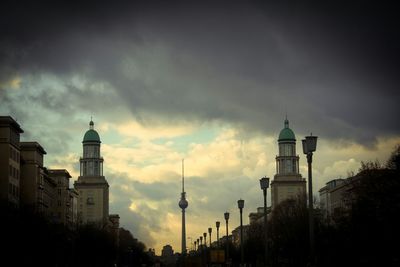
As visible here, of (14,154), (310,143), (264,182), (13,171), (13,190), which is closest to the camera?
(310,143)

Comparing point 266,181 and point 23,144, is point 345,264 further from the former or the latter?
point 23,144

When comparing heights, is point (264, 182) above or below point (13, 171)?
below

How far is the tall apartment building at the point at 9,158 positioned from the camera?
5699 inches

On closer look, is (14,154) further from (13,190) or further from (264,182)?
(264,182)

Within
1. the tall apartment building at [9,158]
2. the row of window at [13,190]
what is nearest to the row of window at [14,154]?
the tall apartment building at [9,158]

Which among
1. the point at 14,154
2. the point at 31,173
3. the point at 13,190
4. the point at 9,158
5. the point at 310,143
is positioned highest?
the point at 14,154

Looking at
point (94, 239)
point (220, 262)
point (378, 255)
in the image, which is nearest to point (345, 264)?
point (378, 255)

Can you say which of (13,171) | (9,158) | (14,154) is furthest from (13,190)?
(14,154)

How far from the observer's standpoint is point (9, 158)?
484ft

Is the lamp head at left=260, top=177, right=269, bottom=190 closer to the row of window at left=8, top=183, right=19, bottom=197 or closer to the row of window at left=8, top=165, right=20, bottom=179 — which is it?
the row of window at left=8, top=183, right=19, bottom=197

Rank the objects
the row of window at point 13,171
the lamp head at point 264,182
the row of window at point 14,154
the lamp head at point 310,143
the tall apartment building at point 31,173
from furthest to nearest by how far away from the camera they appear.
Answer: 1. the tall apartment building at point 31,173
2. the row of window at point 14,154
3. the row of window at point 13,171
4. the lamp head at point 264,182
5. the lamp head at point 310,143

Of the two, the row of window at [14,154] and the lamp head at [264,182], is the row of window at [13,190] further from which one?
the lamp head at [264,182]

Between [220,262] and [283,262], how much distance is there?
76.8 ft

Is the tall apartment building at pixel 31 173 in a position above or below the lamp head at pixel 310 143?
above
